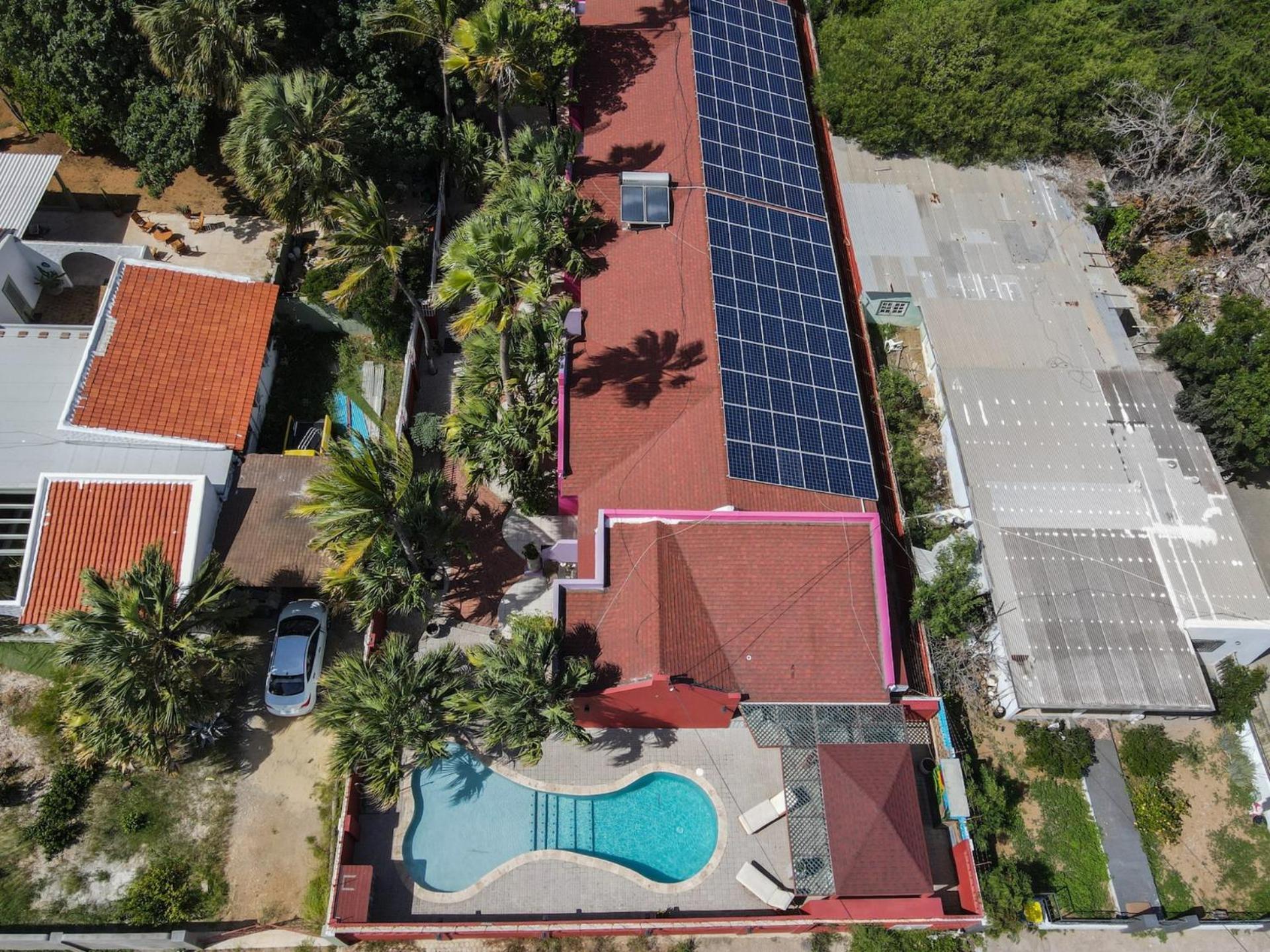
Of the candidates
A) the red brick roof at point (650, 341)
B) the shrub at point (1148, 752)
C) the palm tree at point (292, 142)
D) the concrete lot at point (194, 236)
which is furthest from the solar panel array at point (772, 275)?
the concrete lot at point (194, 236)

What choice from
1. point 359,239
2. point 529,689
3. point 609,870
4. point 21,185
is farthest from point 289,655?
point 21,185

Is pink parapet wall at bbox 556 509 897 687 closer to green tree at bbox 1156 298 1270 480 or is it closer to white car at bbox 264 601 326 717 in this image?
white car at bbox 264 601 326 717

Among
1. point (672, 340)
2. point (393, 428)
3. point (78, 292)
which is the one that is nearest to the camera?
point (672, 340)

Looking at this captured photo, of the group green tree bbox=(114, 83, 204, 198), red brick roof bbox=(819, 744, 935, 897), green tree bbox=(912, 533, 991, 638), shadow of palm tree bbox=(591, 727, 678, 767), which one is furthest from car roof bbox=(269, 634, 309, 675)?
green tree bbox=(912, 533, 991, 638)

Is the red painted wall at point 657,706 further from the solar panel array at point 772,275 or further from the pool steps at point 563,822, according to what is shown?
the solar panel array at point 772,275

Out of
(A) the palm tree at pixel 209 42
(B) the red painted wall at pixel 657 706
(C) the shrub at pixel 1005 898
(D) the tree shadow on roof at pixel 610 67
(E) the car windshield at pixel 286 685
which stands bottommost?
(C) the shrub at pixel 1005 898

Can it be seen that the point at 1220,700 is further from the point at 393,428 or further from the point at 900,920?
the point at 393,428

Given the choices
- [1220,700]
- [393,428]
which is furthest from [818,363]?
[1220,700]

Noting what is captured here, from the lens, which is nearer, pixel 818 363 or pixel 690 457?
pixel 690 457
